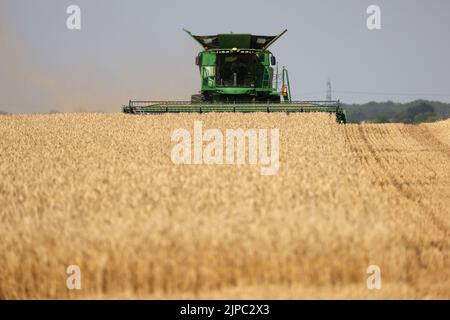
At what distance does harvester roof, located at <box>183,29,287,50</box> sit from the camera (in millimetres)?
19281

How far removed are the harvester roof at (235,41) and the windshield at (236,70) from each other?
37cm

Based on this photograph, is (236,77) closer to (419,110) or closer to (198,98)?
(198,98)

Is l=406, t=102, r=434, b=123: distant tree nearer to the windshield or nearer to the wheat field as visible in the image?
the windshield

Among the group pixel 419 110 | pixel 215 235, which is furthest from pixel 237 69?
pixel 419 110

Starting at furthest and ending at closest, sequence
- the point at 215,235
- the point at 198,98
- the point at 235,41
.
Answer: the point at 198,98
the point at 235,41
the point at 215,235

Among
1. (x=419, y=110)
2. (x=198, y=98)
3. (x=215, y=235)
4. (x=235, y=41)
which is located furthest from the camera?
(x=419, y=110)

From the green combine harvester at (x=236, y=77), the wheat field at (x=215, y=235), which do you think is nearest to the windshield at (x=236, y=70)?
the green combine harvester at (x=236, y=77)

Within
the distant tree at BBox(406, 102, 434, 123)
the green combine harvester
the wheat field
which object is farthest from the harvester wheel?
the distant tree at BBox(406, 102, 434, 123)

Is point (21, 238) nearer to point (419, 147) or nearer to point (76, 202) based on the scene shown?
point (76, 202)

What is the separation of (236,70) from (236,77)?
21 cm

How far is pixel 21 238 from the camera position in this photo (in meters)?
5.00

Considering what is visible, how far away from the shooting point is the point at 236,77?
1947 cm

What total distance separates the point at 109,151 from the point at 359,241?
23.1 feet
